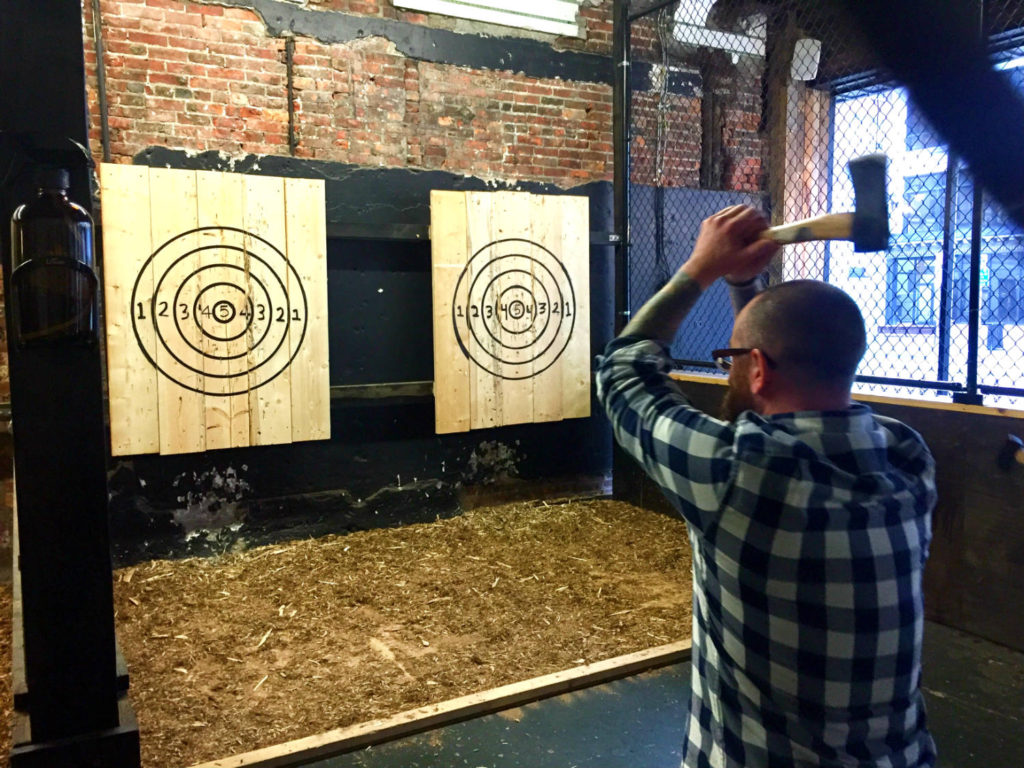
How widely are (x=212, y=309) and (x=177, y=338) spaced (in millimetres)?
249

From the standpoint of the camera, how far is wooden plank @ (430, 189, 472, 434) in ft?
16.9

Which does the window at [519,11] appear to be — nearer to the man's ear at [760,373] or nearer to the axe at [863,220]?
the axe at [863,220]

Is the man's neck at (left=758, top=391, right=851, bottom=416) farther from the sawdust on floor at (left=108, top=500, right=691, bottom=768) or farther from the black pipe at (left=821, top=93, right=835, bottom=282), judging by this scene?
the black pipe at (left=821, top=93, right=835, bottom=282)

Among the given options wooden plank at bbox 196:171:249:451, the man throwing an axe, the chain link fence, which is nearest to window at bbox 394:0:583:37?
the chain link fence

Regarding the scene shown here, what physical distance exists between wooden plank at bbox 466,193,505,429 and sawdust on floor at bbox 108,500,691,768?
28.4 inches

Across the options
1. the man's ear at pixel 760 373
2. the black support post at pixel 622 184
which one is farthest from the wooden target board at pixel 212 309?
the man's ear at pixel 760 373

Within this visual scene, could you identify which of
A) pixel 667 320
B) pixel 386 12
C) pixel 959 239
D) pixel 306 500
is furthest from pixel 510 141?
pixel 667 320

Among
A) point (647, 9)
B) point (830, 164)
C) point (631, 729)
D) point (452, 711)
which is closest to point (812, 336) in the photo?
point (631, 729)

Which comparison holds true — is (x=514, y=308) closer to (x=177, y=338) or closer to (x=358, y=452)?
(x=358, y=452)

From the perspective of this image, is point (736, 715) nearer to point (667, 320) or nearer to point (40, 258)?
point (667, 320)

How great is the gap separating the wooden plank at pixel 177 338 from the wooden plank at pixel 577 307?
93.8 inches

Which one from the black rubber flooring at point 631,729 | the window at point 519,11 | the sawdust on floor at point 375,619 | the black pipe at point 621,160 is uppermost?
the window at point 519,11

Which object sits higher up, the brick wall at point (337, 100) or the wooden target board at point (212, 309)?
the brick wall at point (337, 100)

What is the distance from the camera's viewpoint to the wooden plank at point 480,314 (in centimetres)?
525
